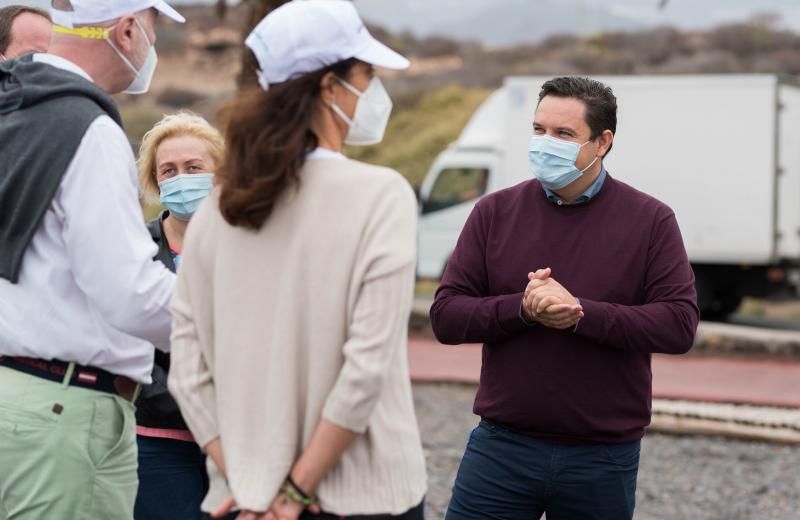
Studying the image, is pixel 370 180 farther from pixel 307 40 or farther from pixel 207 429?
pixel 207 429

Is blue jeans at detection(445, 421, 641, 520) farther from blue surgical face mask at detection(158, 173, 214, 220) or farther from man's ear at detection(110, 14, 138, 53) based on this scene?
man's ear at detection(110, 14, 138, 53)

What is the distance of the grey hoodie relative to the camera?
256cm

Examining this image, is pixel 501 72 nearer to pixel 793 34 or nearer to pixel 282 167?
pixel 793 34

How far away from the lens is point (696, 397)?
1069cm

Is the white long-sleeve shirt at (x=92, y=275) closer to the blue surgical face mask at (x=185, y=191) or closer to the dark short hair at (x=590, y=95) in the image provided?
the blue surgical face mask at (x=185, y=191)

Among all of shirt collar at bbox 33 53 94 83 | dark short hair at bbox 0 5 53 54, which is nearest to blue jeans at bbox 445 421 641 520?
shirt collar at bbox 33 53 94 83

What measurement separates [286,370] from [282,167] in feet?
1.39

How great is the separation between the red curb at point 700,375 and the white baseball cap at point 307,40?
29.1 ft

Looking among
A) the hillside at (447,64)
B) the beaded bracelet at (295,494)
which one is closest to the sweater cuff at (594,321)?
the beaded bracelet at (295,494)

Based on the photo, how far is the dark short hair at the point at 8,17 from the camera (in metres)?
4.09

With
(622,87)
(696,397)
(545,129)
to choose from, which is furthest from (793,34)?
(545,129)

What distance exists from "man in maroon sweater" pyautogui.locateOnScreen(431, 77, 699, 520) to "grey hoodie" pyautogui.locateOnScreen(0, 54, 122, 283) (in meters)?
1.37

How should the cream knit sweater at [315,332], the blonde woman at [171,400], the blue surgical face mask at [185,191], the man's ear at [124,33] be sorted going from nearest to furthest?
1. the cream knit sweater at [315,332]
2. the man's ear at [124,33]
3. the blonde woman at [171,400]
4. the blue surgical face mask at [185,191]

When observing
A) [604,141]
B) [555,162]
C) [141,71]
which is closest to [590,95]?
[604,141]
